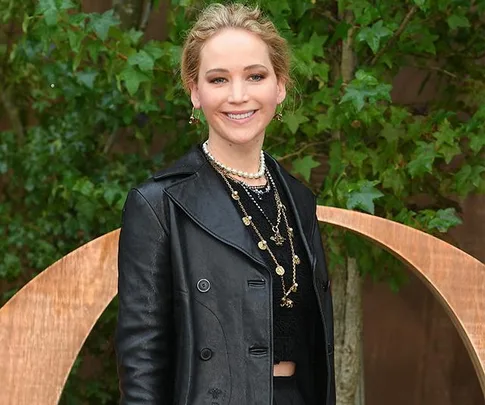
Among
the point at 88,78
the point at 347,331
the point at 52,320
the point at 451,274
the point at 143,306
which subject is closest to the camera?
the point at 143,306

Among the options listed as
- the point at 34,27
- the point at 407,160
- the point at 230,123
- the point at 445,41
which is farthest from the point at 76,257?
the point at 445,41

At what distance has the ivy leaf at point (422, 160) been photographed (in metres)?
2.48

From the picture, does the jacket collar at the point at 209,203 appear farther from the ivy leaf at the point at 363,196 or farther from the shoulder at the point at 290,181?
the ivy leaf at the point at 363,196

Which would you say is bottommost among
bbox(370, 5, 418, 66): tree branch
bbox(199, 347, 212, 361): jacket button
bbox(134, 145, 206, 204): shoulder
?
bbox(199, 347, 212, 361): jacket button

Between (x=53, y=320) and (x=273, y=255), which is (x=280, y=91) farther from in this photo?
(x=53, y=320)

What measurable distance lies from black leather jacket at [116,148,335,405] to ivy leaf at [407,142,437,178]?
968mm

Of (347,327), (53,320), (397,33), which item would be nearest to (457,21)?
(397,33)

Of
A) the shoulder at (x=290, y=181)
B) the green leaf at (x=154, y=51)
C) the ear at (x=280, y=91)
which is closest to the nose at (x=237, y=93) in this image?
the ear at (x=280, y=91)

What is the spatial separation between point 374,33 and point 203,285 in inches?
43.1

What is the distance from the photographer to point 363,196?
2.38m

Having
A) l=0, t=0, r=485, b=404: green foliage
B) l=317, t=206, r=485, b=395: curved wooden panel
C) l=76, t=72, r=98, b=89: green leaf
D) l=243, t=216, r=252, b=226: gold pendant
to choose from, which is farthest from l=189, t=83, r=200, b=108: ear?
l=76, t=72, r=98, b=89: green leaf

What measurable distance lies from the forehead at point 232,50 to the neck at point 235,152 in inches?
5.3

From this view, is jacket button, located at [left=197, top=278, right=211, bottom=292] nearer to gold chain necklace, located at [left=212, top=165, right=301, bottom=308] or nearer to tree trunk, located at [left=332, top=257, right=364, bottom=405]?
gold chain necklace, located at [left=212, top=165, right=301, bottom=308]

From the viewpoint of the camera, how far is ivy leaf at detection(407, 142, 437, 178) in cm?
248
